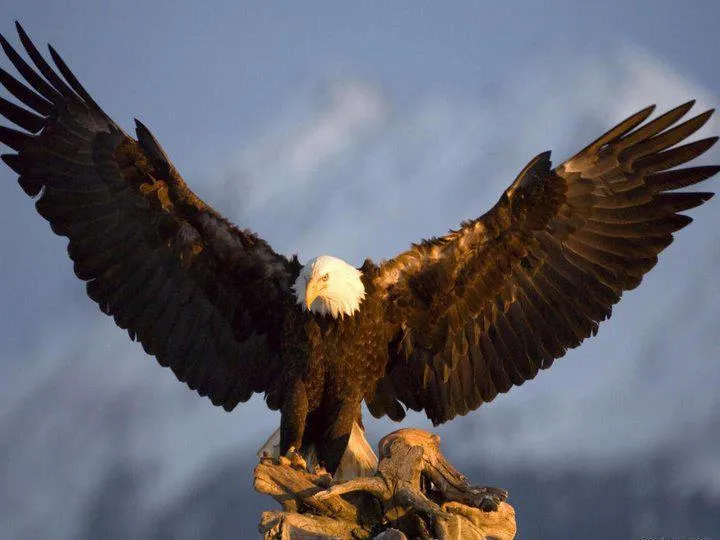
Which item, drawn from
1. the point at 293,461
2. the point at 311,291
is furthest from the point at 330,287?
the point at 293,461

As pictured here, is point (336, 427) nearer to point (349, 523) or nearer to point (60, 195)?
point (349, 523)

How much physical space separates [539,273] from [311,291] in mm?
1446

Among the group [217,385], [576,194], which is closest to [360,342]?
[217,385]

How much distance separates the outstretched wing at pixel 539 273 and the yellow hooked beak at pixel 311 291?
1.62 feet

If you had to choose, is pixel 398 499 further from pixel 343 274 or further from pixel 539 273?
pixel 539 273

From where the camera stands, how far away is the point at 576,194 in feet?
28.9

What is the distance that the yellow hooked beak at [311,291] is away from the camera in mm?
8055

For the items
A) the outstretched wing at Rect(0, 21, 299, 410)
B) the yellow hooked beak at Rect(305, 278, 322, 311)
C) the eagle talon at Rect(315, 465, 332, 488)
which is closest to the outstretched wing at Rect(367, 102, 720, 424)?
the yellow hooked beak at Rect(305, 278, 322, 311)

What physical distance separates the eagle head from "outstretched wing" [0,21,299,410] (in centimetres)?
25

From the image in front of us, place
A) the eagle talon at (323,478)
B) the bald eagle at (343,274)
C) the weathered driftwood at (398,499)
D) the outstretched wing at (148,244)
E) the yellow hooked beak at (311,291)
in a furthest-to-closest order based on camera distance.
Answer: the outstretched wing at (148,244) < the bald eagle at (343,274) < the yellow hooked beak at (311,291) < the eagle talon at (323,478) < the weathered driftwood at (398,499)

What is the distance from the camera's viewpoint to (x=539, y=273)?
8.73 meters

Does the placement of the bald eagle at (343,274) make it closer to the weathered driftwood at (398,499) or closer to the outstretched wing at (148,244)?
the outstretched wing at (148,244)

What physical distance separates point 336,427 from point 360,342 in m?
0.48

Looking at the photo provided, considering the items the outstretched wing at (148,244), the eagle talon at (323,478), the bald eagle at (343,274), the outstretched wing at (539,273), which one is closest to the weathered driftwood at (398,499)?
the eagle talon at (323,478)
